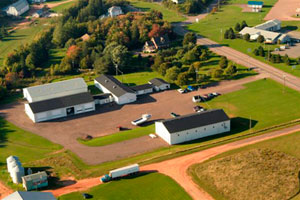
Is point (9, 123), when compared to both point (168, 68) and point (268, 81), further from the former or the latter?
point (268, 81)

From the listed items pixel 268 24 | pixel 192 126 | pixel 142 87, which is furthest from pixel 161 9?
pixel 192 126

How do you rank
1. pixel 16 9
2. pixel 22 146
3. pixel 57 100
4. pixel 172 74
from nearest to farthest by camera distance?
pixel 22 146 → pixel 57 100 → pixel 172 74 → pixel 16 9

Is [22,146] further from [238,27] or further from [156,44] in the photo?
[238,27]

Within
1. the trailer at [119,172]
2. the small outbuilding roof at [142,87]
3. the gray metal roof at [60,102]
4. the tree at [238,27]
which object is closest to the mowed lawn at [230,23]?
the tree at [238,27]

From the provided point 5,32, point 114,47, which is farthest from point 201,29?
point 5,32

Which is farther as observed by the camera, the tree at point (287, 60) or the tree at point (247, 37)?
the tree at point (247, 37)

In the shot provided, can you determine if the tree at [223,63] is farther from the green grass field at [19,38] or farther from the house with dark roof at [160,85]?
the green grass field at [19,38]
